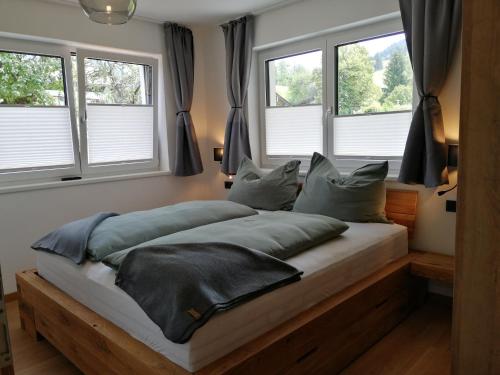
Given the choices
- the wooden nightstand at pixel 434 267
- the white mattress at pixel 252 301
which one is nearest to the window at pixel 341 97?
the wooden nightstand at pixel 434 267

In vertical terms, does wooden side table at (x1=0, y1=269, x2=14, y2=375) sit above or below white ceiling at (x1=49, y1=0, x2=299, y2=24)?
below

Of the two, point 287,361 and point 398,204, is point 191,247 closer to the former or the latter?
point 287,361

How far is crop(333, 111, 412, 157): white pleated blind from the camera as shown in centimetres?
290

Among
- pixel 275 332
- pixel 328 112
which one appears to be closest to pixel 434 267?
pixel 275 332

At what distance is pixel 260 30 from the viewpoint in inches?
141

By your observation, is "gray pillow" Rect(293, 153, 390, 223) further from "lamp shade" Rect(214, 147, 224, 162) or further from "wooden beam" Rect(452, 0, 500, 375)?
"wooden beam" Rect(452, 0, 500, 375)

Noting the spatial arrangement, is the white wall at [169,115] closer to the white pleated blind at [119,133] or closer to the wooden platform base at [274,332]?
the white pleated blind at [119,133]

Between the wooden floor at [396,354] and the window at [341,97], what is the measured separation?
117 cm

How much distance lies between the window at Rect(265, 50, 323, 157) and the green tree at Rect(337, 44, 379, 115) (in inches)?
7.8

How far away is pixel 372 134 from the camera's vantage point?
10.0ft

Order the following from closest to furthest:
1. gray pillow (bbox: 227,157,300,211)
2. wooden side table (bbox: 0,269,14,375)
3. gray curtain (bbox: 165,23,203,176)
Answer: wooden side table (bbox: 0,269,14,375)
gray pillow (bbox: 227,157,300,211)
gray curtain (bbox: 165,23,203,176)

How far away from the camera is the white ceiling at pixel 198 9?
327 cm

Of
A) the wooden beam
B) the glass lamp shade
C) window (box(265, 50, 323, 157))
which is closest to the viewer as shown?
the wooden beam

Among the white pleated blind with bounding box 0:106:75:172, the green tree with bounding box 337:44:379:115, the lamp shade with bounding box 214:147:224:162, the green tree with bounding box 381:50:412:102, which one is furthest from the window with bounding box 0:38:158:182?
the green tree with bounding box 381:50:412:102
